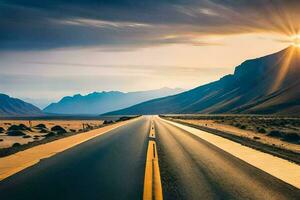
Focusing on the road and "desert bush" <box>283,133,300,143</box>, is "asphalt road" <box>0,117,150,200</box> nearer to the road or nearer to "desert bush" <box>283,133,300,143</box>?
the road

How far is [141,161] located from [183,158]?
1.75 m

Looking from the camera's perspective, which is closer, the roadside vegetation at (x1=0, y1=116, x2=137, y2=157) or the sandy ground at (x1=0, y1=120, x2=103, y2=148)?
the roadside vegetation at (x1=0, y1=116, x2=137, y2=157)

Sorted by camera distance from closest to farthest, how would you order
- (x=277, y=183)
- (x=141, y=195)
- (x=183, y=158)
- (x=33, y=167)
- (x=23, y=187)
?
(x=141, y=195)
(x=23, y=187)
(x=277, y=183)
(x=33, y=167)
(x=183, y=158)

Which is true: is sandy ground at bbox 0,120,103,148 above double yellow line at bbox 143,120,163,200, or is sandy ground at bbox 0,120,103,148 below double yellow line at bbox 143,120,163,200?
above

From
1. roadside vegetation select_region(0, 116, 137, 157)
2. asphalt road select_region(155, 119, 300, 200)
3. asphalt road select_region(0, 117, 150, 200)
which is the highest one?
roadside vegetation select_region(0, 116, 137, 157)

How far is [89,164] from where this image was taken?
1264cm

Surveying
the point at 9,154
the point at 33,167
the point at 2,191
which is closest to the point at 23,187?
the point at 2,191

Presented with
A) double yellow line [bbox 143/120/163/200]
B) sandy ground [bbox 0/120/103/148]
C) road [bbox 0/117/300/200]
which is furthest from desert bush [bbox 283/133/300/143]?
double yellow line [bbox 143/120/163/200]

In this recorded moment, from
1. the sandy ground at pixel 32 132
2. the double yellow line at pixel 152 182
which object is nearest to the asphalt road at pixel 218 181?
the double yellow line at pixel 152 182

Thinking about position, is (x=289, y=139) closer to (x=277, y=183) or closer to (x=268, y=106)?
(x=277, y=183)

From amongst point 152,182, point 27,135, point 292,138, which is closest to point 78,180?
point 152,182

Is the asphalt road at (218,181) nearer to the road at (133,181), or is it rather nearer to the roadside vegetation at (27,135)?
the road at (133,181)

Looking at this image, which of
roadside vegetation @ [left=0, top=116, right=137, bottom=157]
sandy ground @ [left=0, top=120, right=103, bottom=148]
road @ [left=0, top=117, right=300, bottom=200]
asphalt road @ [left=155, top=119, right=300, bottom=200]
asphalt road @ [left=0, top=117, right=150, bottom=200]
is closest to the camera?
asphalt road @ [left=0, top=117, right=150, bottom=200]

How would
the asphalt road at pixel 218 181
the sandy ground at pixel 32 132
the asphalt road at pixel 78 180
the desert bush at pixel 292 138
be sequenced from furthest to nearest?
the desert bush at pixel 292 138, the sandy ground at pixel 32 132, the asphalt road at pixel 218 181, the asphalt road at pixel 78 180
